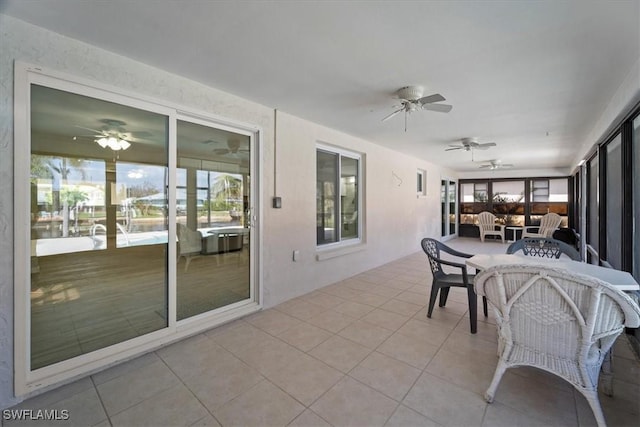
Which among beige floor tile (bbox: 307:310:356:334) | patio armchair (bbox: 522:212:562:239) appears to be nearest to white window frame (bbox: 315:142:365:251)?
beige floor tile (bbox: 307:310:356:334)

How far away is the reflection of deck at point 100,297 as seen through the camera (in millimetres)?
1926

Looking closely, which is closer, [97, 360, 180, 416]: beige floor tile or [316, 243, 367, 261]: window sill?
[97, 360, 180, 416]: beige floor tile

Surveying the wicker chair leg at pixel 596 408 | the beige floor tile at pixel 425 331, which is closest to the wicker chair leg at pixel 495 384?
the wicker chair leg at pixel 596 408

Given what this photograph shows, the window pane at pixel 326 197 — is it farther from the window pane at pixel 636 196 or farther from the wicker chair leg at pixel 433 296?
the window pane at pixel 636 196

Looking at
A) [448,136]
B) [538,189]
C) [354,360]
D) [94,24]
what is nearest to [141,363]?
[354,360]

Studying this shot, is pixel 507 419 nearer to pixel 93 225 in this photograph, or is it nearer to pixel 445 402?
pixel 445 402

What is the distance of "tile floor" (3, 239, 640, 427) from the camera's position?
64.1 inches

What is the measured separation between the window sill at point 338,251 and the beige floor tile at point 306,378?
6.12ft

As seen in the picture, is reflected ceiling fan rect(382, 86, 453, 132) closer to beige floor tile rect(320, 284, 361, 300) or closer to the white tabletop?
the white tabletop

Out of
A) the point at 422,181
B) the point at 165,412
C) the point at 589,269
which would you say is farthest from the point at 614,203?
the point at 165,412

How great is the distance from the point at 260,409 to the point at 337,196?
130 inches

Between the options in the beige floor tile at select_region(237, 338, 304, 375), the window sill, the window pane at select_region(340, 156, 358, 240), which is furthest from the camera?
the window pane at select_region(340, 156, 358, 240)

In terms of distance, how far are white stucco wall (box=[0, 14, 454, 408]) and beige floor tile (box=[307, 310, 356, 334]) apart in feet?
2.13

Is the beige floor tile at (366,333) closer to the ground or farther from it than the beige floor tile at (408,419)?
farther from it
